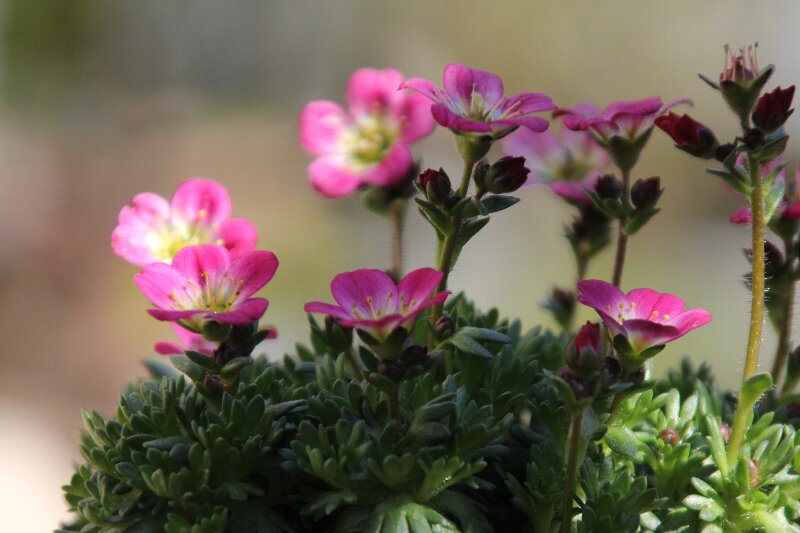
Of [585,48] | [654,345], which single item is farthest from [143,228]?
[585,48]

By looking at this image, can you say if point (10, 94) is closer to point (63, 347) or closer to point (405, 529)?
point (63, 347)

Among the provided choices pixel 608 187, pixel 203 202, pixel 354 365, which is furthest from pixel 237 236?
pixel 608 187

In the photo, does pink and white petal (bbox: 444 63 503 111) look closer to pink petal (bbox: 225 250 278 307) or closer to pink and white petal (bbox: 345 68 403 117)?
pink petal (bbox: 225 250 278 307)

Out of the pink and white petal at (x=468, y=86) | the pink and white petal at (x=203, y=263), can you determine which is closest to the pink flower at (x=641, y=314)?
the pink and white petal at (x=468, y=86)

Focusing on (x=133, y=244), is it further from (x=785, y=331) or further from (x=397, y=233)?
(x=785, y=331)

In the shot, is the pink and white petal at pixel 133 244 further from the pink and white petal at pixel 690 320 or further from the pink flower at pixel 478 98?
the pink and white petal at pixel 690 320

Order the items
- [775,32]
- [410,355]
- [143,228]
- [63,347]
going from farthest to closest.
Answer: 1. [775,32]
2. [63,347]
3. [143,228]
4. [410,355]
